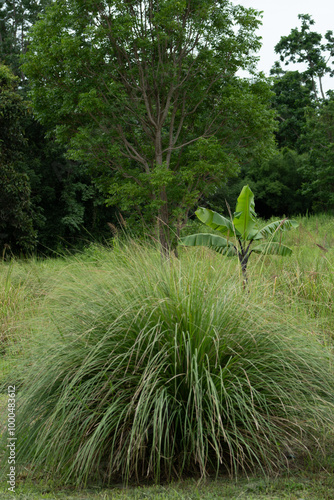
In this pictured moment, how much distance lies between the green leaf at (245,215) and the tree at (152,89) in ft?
16.2

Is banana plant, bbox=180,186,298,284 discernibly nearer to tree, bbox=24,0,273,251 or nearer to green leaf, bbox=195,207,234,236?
green leaf, bbox=195,207,234,236

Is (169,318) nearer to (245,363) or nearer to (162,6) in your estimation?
(245,363)

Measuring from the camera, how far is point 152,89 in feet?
44.6

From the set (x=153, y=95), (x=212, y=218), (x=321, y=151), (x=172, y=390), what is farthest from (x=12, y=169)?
(x=172, y=390)

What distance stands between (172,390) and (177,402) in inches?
3.5

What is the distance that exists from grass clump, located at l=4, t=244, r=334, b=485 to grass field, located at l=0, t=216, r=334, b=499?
0.01 m

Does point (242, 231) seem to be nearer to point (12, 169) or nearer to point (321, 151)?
point (12, 169)

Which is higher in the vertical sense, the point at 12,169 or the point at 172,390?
the point at 12,169

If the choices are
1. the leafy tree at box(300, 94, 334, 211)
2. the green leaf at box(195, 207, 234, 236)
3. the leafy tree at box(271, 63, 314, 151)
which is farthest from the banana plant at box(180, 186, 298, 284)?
the leafy tree at box(271, 63, 314, 151)

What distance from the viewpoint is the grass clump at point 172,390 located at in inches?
122

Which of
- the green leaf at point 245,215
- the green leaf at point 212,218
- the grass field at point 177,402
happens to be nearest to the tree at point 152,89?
the green leaf at point 212,218

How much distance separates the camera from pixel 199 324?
3.43m

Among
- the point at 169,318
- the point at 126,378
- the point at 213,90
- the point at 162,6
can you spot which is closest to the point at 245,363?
the point at 169,318

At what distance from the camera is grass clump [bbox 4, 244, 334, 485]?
3098 millimetres
